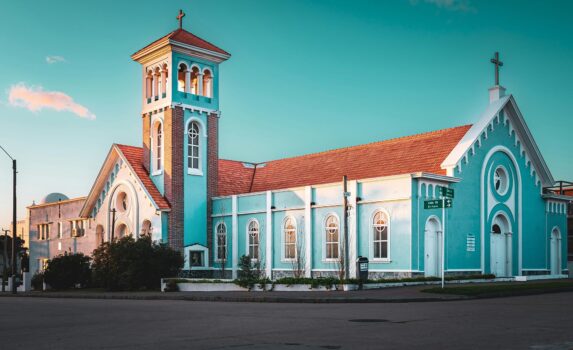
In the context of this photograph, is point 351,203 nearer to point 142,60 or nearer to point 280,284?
point 280,284

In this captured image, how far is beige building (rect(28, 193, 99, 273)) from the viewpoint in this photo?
153 feet

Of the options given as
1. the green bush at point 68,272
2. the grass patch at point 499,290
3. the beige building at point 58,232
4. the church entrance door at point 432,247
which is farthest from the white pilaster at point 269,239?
the grass patch at point 499,290

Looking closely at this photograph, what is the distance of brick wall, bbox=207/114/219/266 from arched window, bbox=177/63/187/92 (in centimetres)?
230

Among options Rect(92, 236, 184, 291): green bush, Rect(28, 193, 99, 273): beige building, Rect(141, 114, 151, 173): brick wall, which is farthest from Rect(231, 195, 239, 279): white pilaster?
Rect(28, 193, 99, 273): beige building

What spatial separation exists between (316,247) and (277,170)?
33.5 ft

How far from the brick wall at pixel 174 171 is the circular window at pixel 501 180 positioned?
17.2 metres

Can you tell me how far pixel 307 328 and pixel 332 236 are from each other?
21724 millimetres

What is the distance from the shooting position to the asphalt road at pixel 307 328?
1045cm

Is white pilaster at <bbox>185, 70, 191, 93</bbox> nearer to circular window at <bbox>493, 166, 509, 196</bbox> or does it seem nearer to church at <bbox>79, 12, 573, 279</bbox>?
church at <bbox>79, 12, 573, 279</bbox>

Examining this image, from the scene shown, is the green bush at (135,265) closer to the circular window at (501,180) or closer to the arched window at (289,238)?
the arched window at (289,238)

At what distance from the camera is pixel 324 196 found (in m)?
34.5

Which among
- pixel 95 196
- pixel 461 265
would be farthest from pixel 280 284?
pixel 95 196

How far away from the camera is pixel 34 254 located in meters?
53.6

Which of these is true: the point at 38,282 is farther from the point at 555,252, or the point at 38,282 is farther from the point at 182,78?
the point at 555,252
